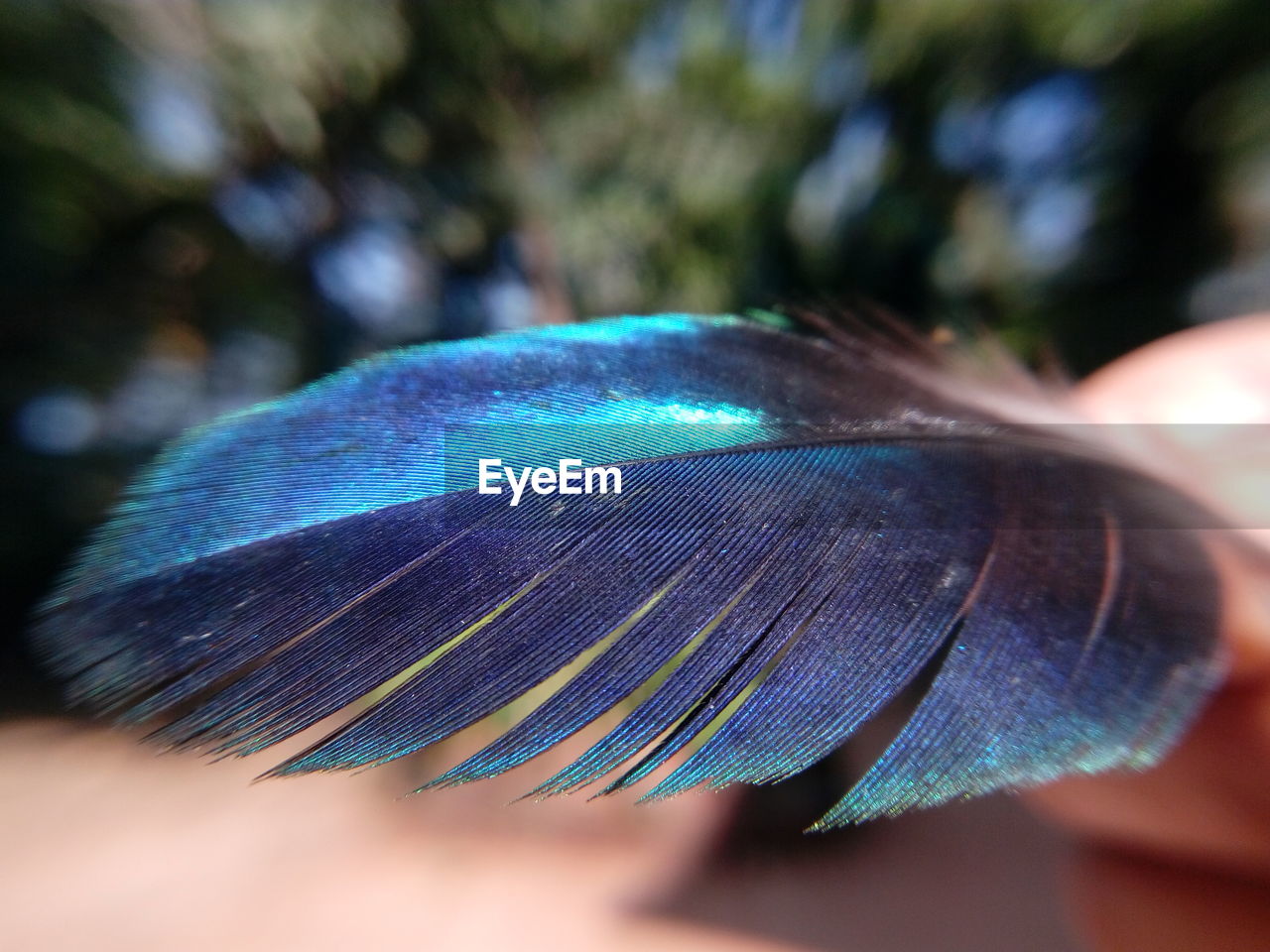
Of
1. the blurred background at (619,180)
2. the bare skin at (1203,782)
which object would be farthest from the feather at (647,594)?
the blurred background at (619,180)

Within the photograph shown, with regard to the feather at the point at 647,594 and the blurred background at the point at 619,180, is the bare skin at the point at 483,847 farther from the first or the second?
the blurred background at the point at 619,180

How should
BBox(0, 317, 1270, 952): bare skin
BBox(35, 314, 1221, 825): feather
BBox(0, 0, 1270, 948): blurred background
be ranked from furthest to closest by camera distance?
BBox(0, 0, 1270, 948): blurred background, BBox(0, 317, 1270, 952): bare skin, BBox(35, 314, 1221, 825): feather

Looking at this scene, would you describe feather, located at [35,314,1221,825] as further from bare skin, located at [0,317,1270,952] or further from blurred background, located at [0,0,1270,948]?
blurred background, located at [0,0,1270,948]

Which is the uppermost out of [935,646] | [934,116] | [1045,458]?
[934,116]

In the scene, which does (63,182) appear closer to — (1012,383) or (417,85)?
(417,85)

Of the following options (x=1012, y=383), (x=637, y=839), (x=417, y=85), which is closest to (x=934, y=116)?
(x=1012, y=383)

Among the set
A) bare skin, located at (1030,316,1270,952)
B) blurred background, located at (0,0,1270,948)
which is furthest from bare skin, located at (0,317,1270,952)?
blurred background, located at (0,0,1270,948)

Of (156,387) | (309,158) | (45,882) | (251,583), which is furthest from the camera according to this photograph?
(156,387)
